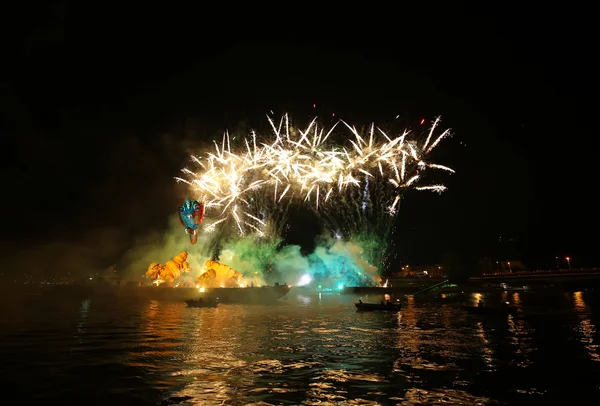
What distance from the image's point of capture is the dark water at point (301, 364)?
44.5 ft

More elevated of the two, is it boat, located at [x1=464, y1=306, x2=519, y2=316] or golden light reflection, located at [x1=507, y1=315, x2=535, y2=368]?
boat, located at [x1=464, y1=306, x2=519, y2=316]

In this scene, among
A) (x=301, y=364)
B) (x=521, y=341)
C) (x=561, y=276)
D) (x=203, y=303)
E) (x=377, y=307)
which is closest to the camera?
(x=301, y=364)

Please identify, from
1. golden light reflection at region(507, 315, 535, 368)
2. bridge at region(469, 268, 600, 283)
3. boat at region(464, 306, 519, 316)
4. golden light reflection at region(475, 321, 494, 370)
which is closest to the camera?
golden light reflection at region(475, 321, 494, 370)

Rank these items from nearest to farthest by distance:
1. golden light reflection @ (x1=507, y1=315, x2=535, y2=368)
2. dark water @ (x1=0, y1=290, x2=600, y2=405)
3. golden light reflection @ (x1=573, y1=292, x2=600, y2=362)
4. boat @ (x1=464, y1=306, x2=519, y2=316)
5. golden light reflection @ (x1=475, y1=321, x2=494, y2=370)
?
dark water @ (x1=0, y1=290, x2=600, y2=405), golden light reflection @ (x1=475, y1=321, x2=494, y2=370), golden light reflection @ (x1=507, y1=315, x2=535, y2=368), golden light reflection @ (x1=573, y1=292, x2=600, y2=362), boat @ (x1=464, y1=306, x2=519, y2=316)

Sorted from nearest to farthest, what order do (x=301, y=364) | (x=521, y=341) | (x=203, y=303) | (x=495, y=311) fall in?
1. (x=301, y=364)
2. (x=521, y=341)
3. (x=495, y=311)
4. (x=203, y=303)

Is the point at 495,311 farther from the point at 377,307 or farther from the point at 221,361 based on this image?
the point at 221,361

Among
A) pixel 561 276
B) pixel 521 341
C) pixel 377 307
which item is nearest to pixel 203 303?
pixel 377 307

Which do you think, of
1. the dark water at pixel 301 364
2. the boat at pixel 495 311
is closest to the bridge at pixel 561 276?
the boat at pixel 495 311

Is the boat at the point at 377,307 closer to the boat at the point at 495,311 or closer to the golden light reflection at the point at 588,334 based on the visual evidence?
the boat at the point at 495,311

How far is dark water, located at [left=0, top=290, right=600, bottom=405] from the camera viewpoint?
13.6 metres

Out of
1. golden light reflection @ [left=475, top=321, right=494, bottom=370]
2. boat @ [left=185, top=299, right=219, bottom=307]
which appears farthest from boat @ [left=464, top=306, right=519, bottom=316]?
boat @ [left=185, top=299, right=219, bottom=307]

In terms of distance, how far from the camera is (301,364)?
1819cm

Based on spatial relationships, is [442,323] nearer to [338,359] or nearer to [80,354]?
[338,359]

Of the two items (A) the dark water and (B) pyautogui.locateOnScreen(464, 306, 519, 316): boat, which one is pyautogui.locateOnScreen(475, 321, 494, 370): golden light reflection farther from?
(B) pyautogui.locateOnScreen(464, 306, 519, 316): boat
